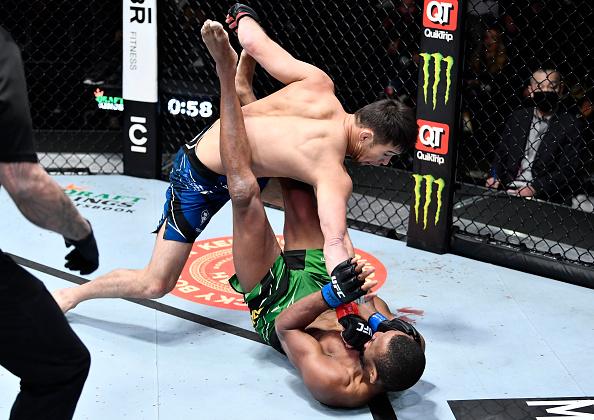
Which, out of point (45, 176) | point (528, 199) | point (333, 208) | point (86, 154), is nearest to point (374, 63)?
point (528, 199)

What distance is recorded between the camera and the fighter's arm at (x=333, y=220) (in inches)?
104

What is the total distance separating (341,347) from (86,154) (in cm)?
315

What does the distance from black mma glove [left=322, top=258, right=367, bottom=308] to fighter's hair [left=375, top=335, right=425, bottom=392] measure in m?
0.17

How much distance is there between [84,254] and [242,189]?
935 mm

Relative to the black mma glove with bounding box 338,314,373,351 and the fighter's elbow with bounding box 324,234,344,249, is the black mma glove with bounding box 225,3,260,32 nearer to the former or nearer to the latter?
the fighter's elbow with bounding box 324,234,344,249

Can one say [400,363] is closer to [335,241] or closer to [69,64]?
[335,241]

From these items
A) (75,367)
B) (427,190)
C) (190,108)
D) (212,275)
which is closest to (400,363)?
(75,367)

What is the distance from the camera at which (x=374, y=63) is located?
4945 mm

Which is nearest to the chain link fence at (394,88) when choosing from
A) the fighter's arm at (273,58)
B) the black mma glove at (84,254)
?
the fighter's arm at (273,58)

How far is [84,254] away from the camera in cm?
197

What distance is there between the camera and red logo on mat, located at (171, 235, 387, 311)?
11.8 feet

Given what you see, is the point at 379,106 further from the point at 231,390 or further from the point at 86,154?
the point at 86,154

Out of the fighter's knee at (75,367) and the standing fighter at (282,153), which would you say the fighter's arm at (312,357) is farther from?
the fighter's knee at (75,367)

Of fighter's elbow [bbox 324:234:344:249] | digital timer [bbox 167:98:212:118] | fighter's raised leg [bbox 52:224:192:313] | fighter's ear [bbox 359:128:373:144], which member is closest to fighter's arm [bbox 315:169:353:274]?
fighter's elbow [bbox 324:234:344:249]
